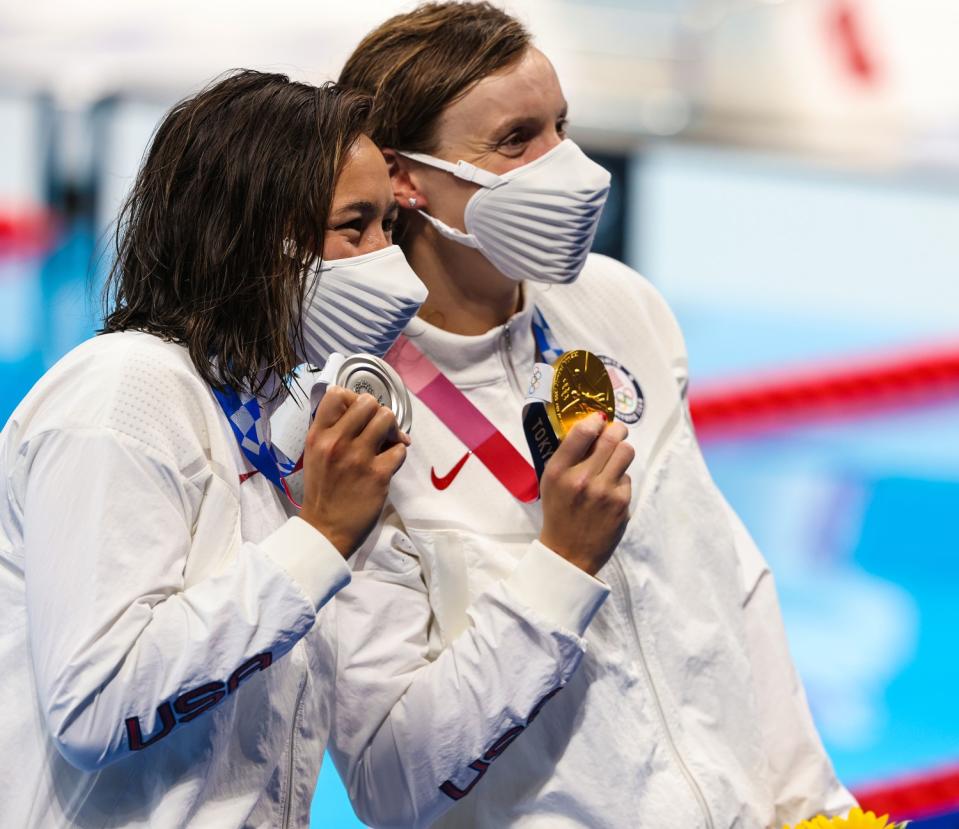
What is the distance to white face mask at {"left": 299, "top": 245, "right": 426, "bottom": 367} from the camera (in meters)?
1.82

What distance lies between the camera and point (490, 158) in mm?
2184

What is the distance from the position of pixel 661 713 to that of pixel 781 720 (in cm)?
30

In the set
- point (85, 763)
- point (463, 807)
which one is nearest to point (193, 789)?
point (85, 763)

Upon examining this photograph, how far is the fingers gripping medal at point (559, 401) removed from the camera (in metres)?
1.90

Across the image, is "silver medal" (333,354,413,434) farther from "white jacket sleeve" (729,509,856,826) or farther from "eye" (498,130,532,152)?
"white jacket sleeve" (729,509,856,826)

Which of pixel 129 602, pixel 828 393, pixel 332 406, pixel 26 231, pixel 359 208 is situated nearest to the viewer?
pixel 129 602

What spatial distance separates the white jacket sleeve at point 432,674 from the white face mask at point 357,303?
293 mm

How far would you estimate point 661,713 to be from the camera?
2023mm

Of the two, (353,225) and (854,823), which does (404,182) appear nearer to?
(353,225)

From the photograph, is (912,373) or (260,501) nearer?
(260,501)

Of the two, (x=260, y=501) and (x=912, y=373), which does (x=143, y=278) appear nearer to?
(x=260, y=501)

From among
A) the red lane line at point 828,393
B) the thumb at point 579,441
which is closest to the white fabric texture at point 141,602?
the thumb at point 579,441

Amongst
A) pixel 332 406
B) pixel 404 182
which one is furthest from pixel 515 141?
pixel 332 406

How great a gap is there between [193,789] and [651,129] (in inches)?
278
